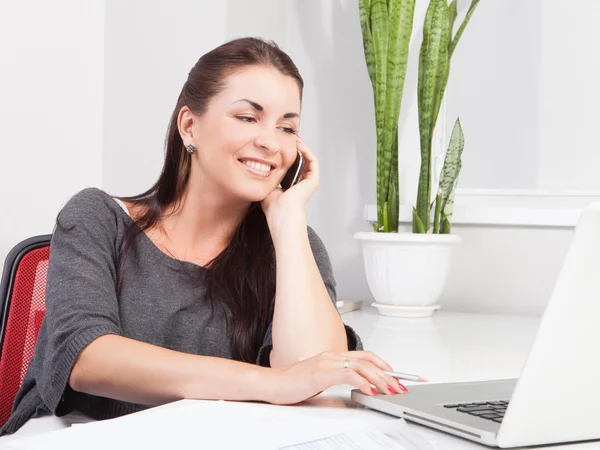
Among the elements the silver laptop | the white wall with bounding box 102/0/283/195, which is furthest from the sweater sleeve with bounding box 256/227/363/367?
the white wall with bounding box 102/0/283/195

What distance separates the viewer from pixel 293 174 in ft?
5.58

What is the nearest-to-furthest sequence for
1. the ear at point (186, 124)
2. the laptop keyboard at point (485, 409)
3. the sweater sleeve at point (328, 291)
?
1. the laptop keyboard at point (485, 409)
2. the sweater sleeve at point (328, 291)
3. the ear at point (186, 124)

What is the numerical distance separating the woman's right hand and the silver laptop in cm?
16

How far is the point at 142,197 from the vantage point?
1663 millimetres

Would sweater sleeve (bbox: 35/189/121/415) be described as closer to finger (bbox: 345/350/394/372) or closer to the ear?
the ear

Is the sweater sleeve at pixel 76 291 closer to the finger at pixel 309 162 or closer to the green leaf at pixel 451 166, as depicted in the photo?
the finger at pixel 309 162

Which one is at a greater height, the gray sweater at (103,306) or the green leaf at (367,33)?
the green leaf at (367,33)

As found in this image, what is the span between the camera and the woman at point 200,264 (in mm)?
1234

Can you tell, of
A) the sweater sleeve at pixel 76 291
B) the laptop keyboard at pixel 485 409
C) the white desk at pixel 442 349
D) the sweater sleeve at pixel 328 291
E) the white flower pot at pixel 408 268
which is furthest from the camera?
the white flower pot at pixel 408 268

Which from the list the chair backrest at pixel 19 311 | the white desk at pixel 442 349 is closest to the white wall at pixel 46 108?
the chair backrest at pixel 19 311

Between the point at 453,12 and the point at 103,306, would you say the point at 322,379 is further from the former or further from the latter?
the point at 453,12

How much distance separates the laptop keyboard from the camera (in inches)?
34.7

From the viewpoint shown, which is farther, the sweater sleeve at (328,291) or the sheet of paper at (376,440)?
the sweater sleeve at (328,291)

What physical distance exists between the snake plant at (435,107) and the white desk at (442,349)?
0.29 m
